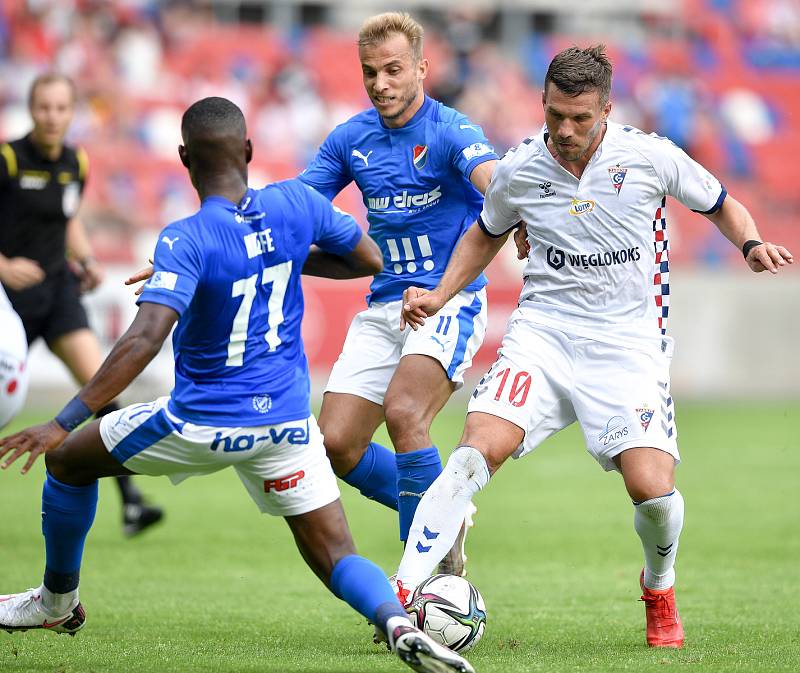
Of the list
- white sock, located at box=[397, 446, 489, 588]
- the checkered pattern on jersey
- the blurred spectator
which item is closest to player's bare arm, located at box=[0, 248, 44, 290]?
white sock, located at box=[397, 446, 489, 588]

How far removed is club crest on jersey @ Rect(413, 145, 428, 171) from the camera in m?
6.47

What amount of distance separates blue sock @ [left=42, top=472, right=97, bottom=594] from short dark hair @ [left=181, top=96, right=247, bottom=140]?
147 centimetres

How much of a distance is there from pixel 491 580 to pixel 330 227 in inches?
132

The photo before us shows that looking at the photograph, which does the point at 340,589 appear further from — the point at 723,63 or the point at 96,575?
the point at 723,63

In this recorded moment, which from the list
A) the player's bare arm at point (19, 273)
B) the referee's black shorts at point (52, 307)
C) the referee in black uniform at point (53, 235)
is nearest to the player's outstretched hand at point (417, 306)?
the player's bare arm at point (19, 273)

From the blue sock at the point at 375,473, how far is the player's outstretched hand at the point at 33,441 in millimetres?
2352

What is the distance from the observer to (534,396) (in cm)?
567

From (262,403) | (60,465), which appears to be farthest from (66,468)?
(262,403)

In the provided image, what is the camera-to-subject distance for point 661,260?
19.1 feet

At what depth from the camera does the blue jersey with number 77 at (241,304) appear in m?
4.60

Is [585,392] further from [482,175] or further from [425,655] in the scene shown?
[425,655]

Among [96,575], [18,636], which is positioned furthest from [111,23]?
[18,636]

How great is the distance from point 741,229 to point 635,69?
67.6 feet

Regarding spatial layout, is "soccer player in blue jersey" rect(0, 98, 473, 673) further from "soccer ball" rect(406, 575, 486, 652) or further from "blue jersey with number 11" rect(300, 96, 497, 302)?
"blue jersey with number 11" rect(300, 96, 497, 302)
